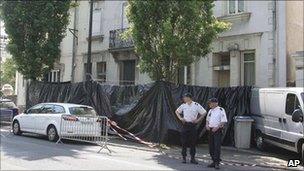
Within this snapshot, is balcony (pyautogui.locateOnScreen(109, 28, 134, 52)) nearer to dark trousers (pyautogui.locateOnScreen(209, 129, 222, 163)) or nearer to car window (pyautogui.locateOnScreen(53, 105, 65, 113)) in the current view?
car window (pyautogui.locateOnScreen(53, 105, 65, 113))

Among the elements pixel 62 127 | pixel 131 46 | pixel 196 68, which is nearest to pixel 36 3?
pixel 131 46

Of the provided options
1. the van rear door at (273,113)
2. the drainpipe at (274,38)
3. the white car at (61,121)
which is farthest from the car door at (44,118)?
the drainpipe at (274,38)

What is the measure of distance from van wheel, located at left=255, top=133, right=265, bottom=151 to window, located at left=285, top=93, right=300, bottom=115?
6.55 ft

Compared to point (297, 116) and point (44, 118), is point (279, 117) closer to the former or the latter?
point (297, 116)

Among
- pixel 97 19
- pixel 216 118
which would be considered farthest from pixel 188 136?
pixel 97 19

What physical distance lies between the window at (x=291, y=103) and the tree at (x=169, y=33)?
462 cm

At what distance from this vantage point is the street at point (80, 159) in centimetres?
1052

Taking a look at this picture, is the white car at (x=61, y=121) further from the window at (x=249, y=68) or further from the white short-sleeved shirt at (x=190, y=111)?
the window at (x=249, y=68)

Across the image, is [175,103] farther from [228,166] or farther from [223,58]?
[223,58]

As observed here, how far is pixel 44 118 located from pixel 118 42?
9.67 m

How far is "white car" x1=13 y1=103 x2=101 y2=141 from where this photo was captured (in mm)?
16016

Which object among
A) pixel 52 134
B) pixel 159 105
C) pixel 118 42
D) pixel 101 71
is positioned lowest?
pixel 52 134

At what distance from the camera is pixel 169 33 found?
17.0 m

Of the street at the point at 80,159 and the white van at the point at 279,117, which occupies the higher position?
the white van at the point at 279,117
